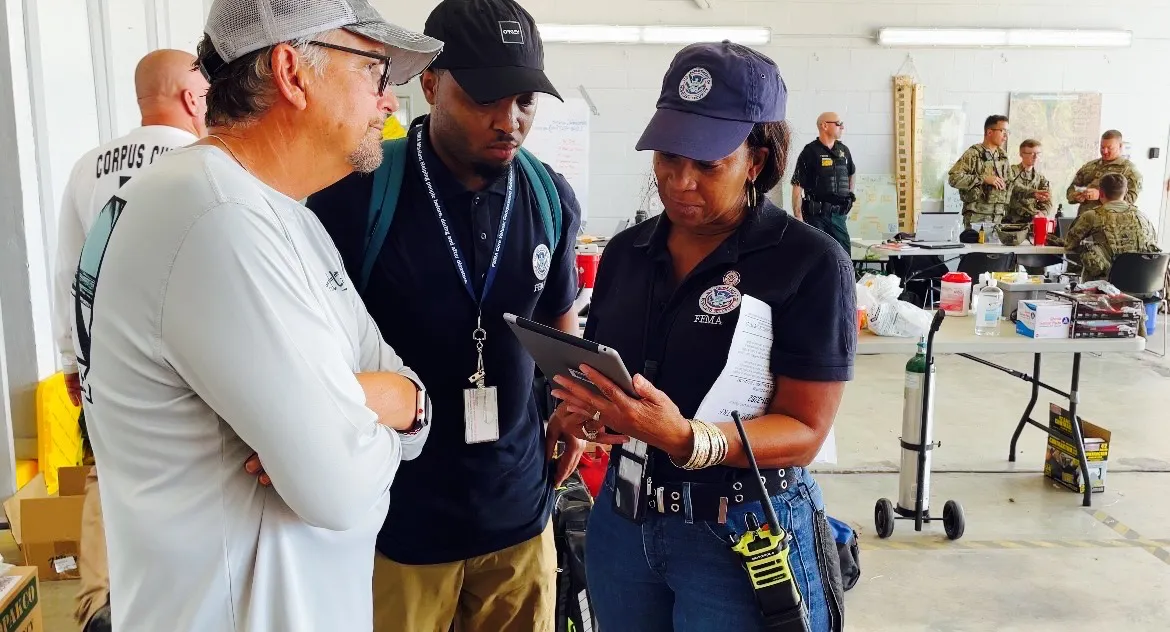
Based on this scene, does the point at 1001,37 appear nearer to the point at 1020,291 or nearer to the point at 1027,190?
the point at 1027,190

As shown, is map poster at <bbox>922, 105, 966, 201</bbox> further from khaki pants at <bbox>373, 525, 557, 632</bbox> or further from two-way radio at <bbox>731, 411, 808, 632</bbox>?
two-way radio at <bbox>731, 411, 808, 632</bbox>

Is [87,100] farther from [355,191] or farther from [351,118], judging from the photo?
[351,118]

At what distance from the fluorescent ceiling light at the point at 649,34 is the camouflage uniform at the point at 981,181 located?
236 centimetres

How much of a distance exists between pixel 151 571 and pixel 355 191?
819 millimetres

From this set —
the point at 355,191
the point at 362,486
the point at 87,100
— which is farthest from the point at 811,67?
the point at 362,486

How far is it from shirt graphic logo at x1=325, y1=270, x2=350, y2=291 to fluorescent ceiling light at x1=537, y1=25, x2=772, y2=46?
7850 mm

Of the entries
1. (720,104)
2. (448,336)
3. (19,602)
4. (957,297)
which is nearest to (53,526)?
(19,602)

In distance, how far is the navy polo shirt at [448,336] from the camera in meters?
1.57

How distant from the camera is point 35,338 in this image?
370 cm

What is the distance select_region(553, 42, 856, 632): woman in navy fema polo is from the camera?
4.30 feet

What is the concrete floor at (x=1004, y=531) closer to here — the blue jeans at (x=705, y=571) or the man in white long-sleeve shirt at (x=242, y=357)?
the blue jeans at (x=705, y=571)

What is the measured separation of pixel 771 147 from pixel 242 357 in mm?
921

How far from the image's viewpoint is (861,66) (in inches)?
359

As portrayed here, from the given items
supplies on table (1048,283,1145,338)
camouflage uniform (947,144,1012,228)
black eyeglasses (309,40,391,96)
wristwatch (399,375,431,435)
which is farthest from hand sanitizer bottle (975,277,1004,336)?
camouflage uniform (947,144,1012,228)
